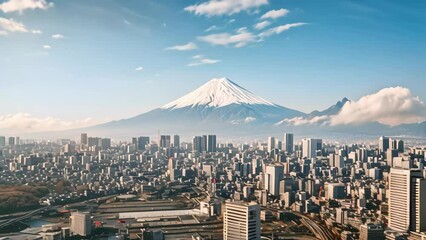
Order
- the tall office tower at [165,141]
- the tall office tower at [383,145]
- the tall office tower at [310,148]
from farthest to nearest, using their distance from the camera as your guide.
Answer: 1. the tall office tower at [165,141]
2. the tall office tower at [310,148]
3. the tall office tower at [383,145]

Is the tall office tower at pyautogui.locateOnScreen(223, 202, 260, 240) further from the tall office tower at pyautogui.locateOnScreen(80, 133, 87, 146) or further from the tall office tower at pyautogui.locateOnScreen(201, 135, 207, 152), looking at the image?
the tall office tower at pyautogui.locateOnScreen(201, 135, 207, 152)

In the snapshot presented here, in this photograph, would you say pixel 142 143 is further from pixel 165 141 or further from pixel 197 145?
pixel 197 145

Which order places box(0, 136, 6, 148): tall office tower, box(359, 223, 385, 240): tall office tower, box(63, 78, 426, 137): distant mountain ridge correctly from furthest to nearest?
box(63, 78, 426, 137): distant mountain ridge < box(0, 136, 6, 148): tall office tower < box(359, 223, 385, 240): tall office tower

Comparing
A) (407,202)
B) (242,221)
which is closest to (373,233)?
(407,202)

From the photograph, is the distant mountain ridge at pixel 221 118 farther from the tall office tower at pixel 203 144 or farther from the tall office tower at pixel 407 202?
the tall office tower at pixel 407 202

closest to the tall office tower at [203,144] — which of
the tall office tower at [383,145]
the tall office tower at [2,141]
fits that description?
the tall office tower at [383,145]

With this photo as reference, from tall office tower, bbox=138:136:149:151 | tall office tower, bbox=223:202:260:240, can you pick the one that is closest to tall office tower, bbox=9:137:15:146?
tall office tower, bbox=138:136:149:151
